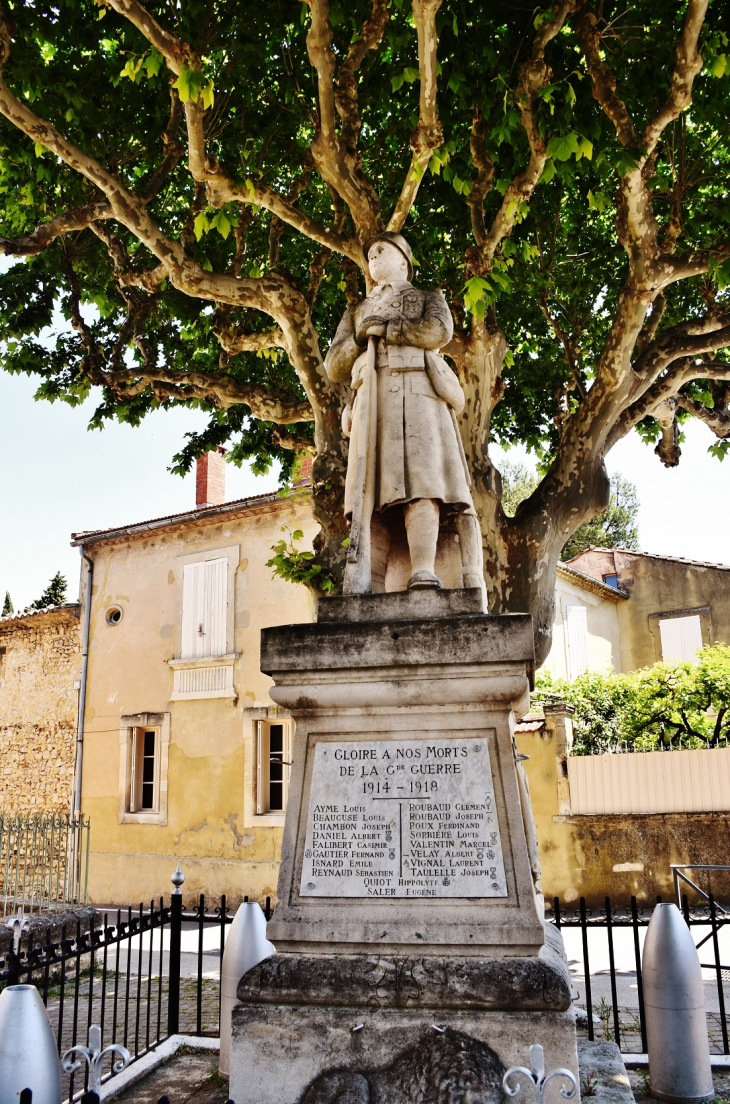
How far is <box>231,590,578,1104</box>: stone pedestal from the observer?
10.0 feet

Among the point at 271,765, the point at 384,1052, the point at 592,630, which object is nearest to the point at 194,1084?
the point at 384,1052

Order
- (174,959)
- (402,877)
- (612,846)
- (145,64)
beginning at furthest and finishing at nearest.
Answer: (612,846), (145,64), (174,959), (402,877)

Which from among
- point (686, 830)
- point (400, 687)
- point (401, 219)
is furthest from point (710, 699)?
point (400, 687)

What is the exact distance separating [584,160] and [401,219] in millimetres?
2091

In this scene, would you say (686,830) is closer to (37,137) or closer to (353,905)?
(353,905)

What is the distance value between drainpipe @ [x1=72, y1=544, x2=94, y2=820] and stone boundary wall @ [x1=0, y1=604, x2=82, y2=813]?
0.67ft

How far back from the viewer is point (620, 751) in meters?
13.2

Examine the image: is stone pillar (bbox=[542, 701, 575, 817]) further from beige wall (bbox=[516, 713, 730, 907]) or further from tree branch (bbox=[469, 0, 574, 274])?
tree branch (bbox=[469, 0, 574, 274])

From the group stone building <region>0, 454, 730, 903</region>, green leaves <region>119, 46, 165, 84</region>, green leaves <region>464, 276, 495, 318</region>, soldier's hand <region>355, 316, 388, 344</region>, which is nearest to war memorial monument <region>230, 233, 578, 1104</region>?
soldier's hand <region>355, 316, 388, 344</region>

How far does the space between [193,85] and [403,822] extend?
5.68 metres

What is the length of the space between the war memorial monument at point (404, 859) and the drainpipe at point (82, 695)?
1392cm

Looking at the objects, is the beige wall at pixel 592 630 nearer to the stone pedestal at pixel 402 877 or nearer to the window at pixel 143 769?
the window at pixel 143 769

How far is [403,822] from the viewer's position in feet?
11.4

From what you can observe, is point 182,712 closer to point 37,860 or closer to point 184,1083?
point 37,860
